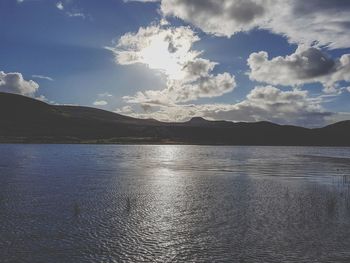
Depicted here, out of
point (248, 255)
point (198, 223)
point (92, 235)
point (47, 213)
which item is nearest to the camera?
point (248, 255)

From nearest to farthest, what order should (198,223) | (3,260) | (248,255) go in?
(3,260), (248,255), (198,223)

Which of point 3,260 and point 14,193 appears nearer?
point 3,260

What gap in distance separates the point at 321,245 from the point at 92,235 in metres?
16.8

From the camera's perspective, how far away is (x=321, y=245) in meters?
26.3

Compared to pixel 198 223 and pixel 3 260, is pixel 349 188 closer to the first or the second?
pixel 198 223

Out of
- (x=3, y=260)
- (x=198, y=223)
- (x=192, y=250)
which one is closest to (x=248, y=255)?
(x=192, y=250)

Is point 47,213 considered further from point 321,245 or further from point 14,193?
point 321,245

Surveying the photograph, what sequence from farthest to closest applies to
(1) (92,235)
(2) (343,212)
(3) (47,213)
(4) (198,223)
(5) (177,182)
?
(5) (177,182) < (2) (343,212) < (3) (47,213) < (4) (198,223) < (1) (92,235)

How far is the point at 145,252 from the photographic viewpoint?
80.2 ft

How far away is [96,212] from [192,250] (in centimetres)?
1472

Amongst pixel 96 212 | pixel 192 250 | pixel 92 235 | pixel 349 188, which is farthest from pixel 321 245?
pixel 349 188

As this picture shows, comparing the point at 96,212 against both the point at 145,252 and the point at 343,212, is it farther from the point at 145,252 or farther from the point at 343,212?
the point at 343,212

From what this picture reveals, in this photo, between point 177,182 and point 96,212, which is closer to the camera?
point 96,212

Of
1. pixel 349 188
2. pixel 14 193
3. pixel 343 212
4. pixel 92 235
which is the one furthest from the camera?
pixel 349 188
